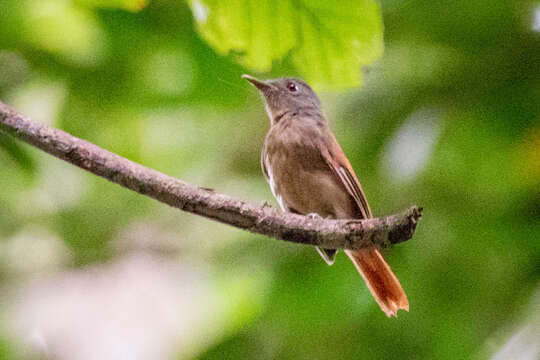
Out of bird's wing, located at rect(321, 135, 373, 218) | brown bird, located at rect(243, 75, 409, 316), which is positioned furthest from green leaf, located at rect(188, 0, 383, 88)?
bird's wing, located at rect(321, 135, 373, 218)

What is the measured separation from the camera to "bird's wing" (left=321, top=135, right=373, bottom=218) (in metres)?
2.27

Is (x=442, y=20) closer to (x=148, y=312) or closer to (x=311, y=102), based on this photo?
(x=311, y=102)

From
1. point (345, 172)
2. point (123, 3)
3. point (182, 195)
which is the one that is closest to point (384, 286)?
point (345, 172)

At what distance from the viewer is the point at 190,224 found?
318 cm

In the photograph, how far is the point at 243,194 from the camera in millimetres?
2875

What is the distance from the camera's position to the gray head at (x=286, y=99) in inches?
100

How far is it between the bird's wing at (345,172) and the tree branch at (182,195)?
874mm

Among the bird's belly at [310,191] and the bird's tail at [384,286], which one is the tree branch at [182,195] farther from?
the bird's belly at [310,191]

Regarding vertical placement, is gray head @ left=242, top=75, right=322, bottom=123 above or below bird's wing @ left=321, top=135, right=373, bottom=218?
above

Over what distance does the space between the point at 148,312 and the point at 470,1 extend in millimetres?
2099

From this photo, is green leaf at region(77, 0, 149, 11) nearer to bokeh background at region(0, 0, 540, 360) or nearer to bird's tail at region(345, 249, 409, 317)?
bokeh background at region(0, 0, 540, 360)

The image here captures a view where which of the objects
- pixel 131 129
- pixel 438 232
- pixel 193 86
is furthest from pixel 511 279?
pixel 131 129

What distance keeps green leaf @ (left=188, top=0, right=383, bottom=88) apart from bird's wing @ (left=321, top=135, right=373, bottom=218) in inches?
38.4

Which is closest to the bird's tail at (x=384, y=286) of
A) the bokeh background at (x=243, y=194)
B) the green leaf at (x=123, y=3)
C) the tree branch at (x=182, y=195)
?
the bokeh background at (x=243, y=194)
